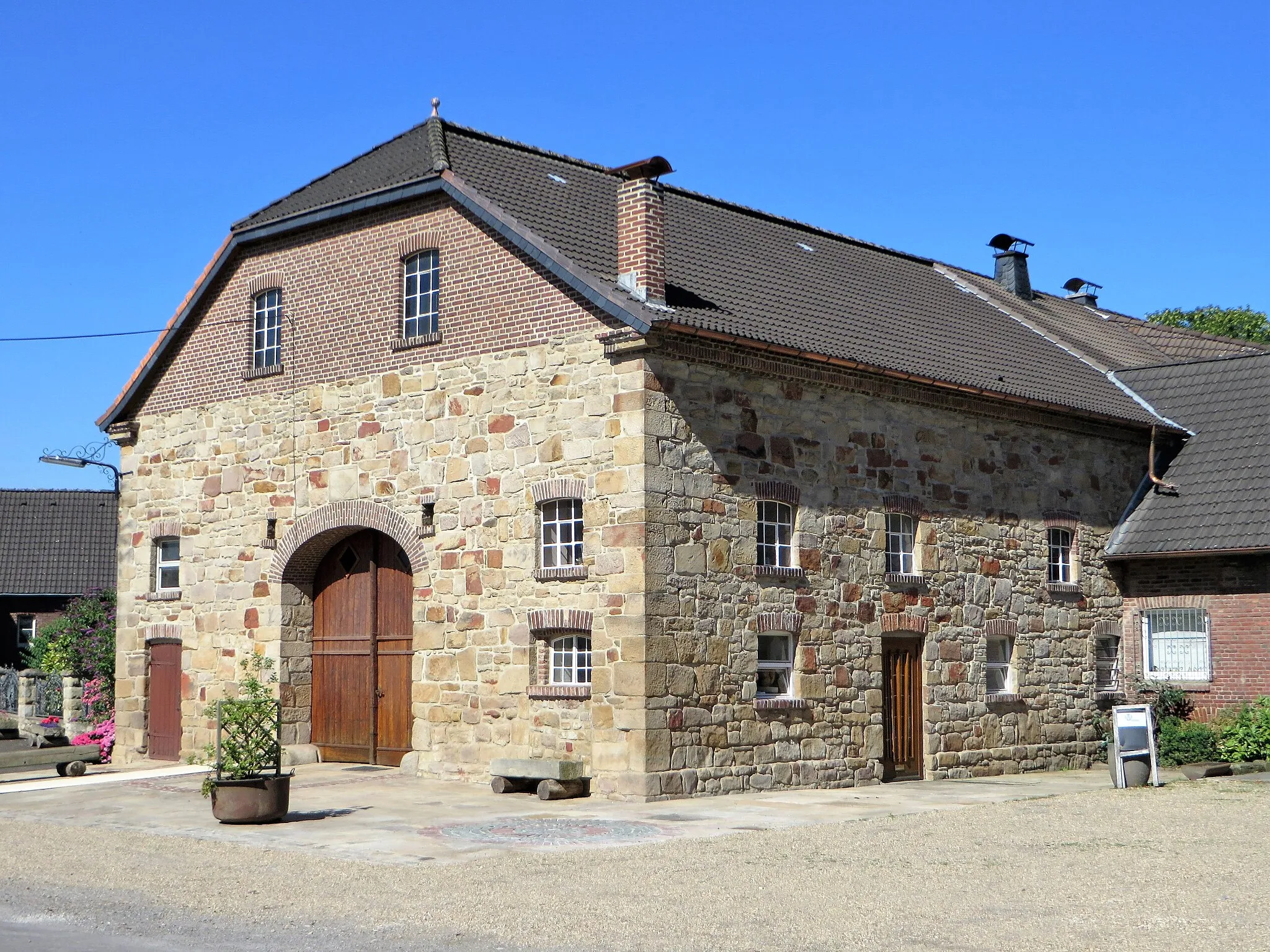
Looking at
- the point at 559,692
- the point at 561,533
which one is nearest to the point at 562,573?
the point at 561,533

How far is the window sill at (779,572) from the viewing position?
723 inches

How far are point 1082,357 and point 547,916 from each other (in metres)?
20.2

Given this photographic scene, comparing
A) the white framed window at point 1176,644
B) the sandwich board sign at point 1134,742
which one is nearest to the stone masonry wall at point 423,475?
the sandwich board sign at point 1134,742

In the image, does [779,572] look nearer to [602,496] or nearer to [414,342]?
[602,496]

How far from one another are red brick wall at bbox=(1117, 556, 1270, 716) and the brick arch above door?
12.0 meters

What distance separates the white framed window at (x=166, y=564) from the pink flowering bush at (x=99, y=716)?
3173 mm

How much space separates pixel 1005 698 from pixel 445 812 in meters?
9.68

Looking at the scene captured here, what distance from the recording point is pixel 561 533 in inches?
717

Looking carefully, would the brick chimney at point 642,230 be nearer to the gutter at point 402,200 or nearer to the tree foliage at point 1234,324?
the gutter at point 402,200

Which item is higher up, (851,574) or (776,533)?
(776,533)

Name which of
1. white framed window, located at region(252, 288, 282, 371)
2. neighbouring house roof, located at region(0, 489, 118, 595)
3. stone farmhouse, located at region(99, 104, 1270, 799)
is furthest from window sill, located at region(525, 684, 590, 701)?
neighbouring house roof, located at region(0, 489, 118, 595)

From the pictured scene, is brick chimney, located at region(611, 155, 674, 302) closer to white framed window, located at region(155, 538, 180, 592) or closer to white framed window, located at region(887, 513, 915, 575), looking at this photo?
white framed window, located at region(887, 513, 915, 575)

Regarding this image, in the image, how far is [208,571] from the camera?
883 inches

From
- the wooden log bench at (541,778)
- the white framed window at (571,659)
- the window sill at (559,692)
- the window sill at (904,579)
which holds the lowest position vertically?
the wooden log bench at (541,778)
